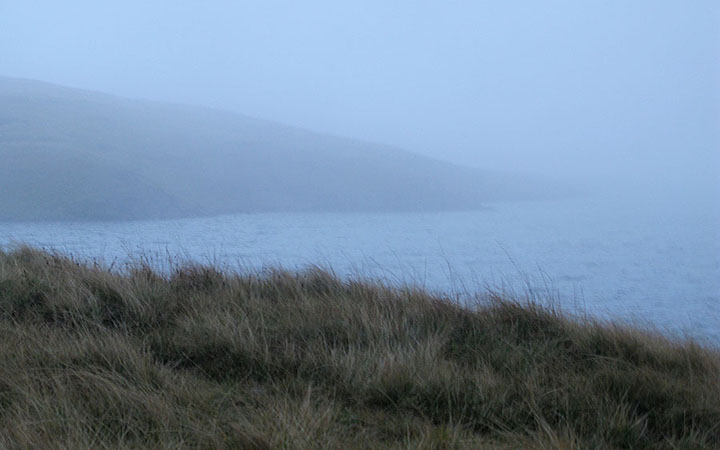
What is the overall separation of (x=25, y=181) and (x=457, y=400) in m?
16.0

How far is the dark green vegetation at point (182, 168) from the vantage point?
49.4ft

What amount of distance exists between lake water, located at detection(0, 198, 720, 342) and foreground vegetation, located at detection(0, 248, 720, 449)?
1.25m

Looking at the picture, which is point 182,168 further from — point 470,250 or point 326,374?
point 326,374

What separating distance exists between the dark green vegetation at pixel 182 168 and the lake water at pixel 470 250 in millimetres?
2063

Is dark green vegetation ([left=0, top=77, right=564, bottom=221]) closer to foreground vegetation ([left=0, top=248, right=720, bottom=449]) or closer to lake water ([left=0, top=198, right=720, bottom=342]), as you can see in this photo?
lake water ([left=0, top=198, right=720, bottom=342])

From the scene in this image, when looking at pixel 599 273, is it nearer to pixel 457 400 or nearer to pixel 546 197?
pixel 457 400

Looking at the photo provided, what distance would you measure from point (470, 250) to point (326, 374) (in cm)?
1034

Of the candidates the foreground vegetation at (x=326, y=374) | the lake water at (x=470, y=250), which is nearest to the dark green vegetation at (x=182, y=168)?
the lake water at (x=470, y=250)

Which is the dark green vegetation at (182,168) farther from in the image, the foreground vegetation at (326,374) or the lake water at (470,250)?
the foreground vegetation at (326,374)

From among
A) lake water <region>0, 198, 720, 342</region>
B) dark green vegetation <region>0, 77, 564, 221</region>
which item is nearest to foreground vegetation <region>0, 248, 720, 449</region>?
lake water <region>0, 198, 720, 342</region>

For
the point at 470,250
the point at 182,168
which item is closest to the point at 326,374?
the point at 470,250

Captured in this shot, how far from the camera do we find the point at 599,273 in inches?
396

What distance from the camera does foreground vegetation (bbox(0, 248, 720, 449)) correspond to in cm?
175

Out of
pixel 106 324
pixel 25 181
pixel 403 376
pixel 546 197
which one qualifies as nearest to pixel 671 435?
pixel 403 376
